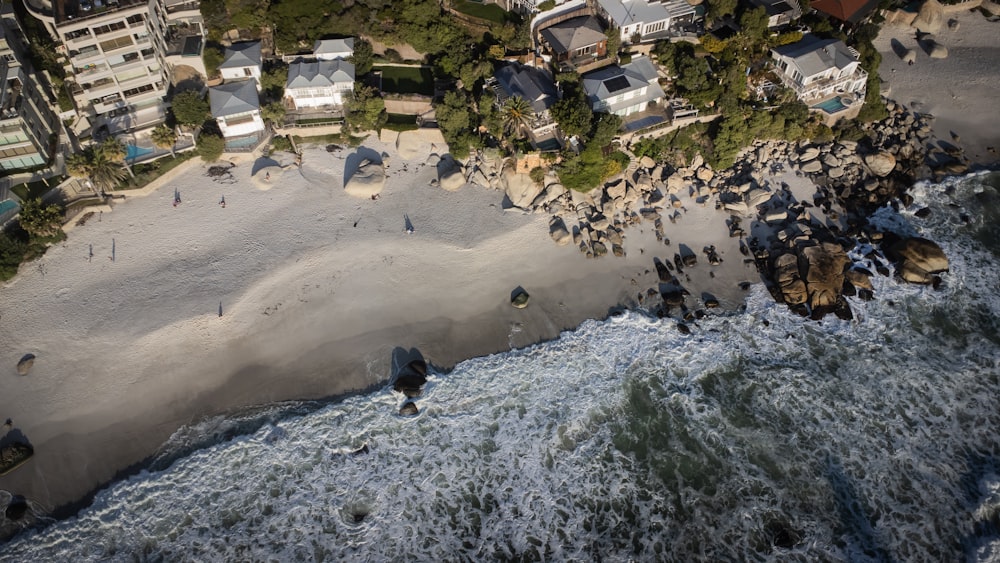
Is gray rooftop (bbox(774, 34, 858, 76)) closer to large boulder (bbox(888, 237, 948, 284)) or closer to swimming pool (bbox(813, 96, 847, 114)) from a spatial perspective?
swimming pool (bbox(813, 96, 847, 114))

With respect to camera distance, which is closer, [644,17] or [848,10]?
[644,17]

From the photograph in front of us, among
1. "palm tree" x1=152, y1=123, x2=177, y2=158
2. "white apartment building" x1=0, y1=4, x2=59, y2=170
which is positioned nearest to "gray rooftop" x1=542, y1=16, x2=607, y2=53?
"palm tree" x1=152, y1=123, x2=177, y2=158

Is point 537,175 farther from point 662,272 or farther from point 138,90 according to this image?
point 138,90

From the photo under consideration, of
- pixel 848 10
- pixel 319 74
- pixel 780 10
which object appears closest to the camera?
pixel 319 74

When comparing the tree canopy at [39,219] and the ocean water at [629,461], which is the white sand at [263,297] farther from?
the ocean water at [629,461]

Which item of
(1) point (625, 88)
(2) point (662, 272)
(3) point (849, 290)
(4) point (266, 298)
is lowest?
(3) point (849, 290)

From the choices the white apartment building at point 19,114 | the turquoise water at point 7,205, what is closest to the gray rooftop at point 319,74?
the white apartment building at point 19,114

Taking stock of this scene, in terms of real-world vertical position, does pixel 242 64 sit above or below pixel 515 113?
above

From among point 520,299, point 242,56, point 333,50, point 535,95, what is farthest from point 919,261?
point 242,56
